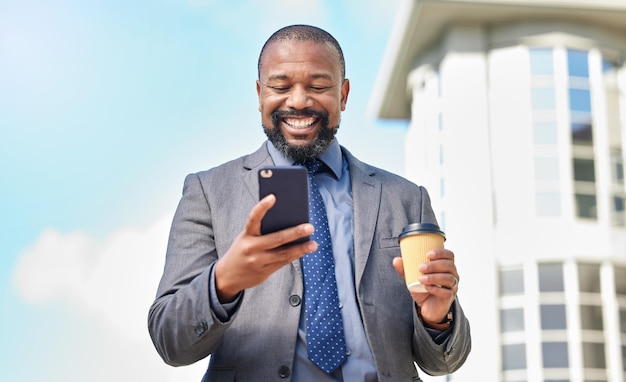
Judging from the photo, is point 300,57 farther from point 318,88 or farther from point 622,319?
point 622,319

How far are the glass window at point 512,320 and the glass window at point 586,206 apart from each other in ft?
8.95

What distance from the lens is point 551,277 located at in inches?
776

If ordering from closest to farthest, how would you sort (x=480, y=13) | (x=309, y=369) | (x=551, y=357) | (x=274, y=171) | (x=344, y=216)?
1. (x=274, y=171)
2. (x=309, y=369)
3. (x=344, y=216)
4. (x=551, y=357)
5. (x=480, y=13)

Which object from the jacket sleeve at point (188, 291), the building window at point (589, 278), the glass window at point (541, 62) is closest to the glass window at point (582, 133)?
the glass window at point (541, 62)

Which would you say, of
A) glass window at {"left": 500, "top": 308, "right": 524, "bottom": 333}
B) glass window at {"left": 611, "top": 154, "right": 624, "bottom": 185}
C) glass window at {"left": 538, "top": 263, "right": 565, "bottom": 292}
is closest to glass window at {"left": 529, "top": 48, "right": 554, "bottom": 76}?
glass window at {"left": 611, "top": 154, "right": 624, "bottom": 185}

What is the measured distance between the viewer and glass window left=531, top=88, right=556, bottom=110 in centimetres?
2044

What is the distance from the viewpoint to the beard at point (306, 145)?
288cm

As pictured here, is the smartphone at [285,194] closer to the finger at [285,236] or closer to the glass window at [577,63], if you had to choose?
the finger at [285,236]

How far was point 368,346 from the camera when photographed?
260 centimetres

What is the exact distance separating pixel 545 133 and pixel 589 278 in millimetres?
3510

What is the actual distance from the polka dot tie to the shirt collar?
0.80 ft

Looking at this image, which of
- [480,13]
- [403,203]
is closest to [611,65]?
[480,13]

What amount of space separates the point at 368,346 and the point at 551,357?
1718cm

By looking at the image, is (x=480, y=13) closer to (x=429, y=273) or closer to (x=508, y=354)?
(x=508, y=354)
